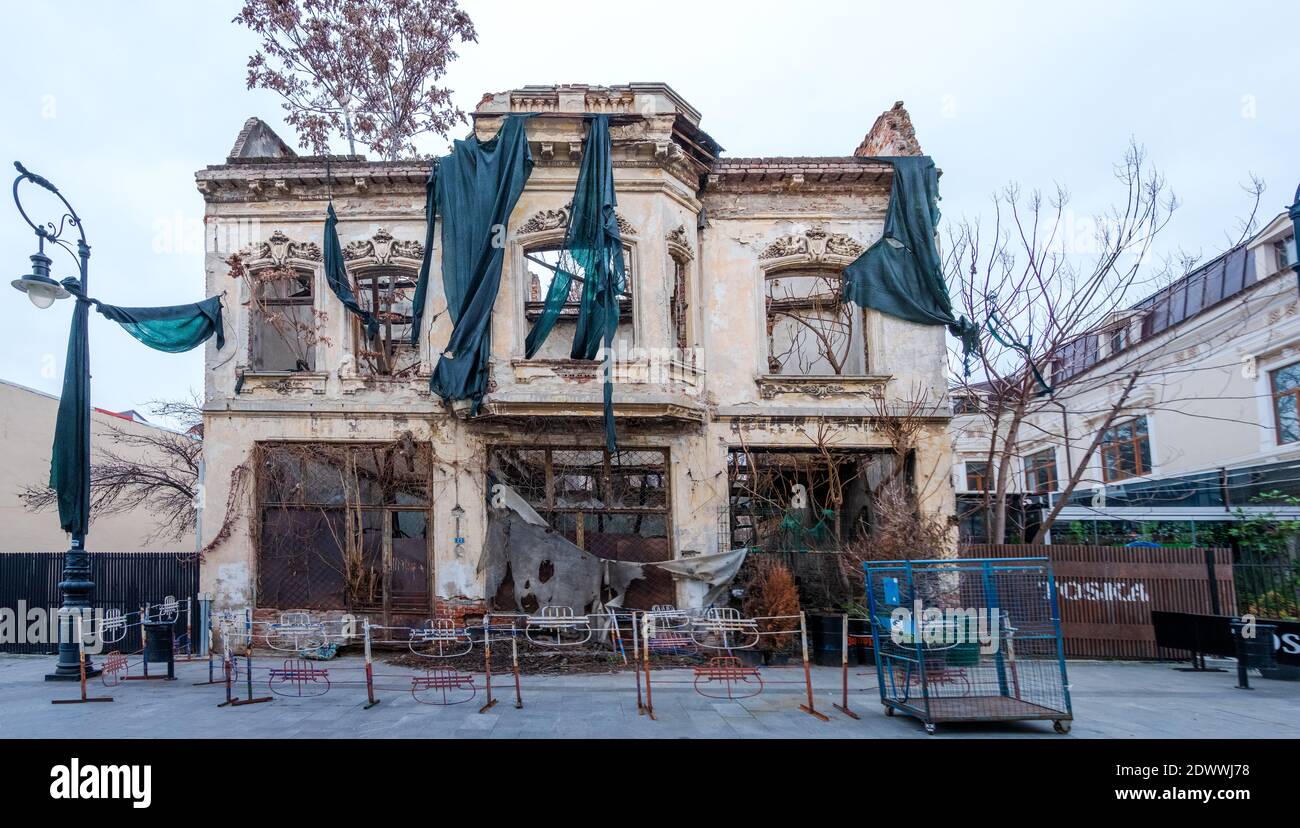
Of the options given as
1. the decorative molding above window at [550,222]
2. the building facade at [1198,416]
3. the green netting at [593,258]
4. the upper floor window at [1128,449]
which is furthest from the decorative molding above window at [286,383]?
the upper floor window at [1128,449]

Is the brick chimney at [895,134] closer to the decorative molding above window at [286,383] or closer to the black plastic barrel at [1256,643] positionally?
the black plastic barrel at [1256,643]

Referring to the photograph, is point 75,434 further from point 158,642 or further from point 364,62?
point 364,62

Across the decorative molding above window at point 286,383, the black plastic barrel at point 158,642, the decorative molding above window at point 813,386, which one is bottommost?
the black plastic barrel at point 158,642

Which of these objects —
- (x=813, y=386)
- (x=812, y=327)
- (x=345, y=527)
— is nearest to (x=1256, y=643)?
(x=813, y=386)

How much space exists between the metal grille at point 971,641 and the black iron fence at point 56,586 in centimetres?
1303

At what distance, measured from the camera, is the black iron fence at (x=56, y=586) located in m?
15.4

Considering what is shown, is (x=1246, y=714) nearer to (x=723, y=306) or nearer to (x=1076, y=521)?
(x=1076, y=521)

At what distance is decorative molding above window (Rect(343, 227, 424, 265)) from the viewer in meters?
15.6

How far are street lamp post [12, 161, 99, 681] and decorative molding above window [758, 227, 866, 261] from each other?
38.2 feet

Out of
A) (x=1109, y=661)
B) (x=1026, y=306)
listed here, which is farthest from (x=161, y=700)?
(x=1026, y=306)

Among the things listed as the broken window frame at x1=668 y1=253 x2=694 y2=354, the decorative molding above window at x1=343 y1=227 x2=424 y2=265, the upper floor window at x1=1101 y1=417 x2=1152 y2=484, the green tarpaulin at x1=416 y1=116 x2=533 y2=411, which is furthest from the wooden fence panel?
the upper floor window at x1=1101 y1=417 x2=1152 y2=484

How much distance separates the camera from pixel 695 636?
1383 cm

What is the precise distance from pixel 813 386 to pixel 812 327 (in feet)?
5.68

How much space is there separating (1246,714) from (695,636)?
300 inches
